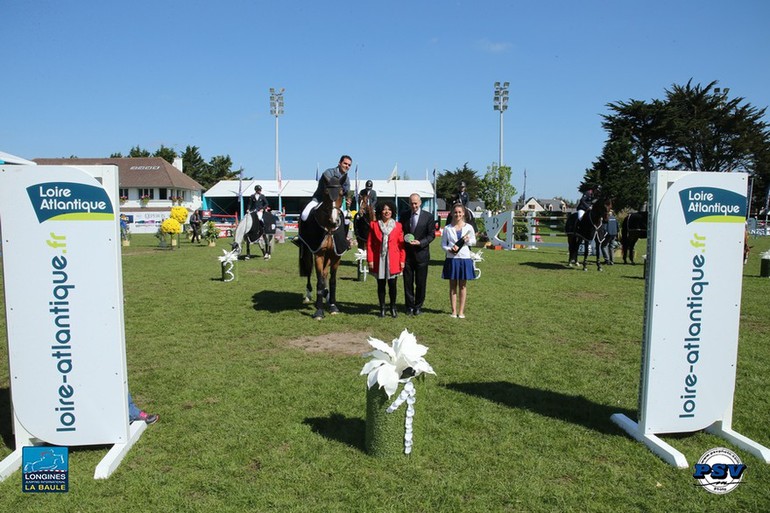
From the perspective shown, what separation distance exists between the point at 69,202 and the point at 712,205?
4.44 meters

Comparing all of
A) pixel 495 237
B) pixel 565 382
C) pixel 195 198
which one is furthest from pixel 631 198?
pixel 565 382

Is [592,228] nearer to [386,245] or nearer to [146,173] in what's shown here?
[386,245]

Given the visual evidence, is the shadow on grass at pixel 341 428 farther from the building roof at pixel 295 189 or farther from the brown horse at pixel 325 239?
the building roof at pixel 295 189

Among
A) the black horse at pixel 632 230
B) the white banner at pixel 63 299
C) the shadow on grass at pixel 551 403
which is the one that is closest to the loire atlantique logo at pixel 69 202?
the white banner at pixel 63 299

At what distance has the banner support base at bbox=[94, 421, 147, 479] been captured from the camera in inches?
134

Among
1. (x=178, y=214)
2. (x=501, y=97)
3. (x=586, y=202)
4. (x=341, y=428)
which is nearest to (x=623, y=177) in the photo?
(x=501, y=97)

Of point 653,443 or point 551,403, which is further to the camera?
point 551,403

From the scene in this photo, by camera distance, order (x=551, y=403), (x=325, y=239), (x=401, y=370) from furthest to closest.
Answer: (x=325, y=239) < (x=551, y=403) < (x=401, y=370)

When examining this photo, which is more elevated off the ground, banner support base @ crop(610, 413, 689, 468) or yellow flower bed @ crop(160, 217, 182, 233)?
yellow flower bed @ crop(160, 217, 182, 233)

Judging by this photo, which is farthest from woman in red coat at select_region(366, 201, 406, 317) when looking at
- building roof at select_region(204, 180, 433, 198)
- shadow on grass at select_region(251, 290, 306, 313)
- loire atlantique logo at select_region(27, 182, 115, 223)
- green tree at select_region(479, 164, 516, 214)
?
building roof at select_region(204, 180, 433, 198)

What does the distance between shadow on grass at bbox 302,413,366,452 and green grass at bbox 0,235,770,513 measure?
2cm

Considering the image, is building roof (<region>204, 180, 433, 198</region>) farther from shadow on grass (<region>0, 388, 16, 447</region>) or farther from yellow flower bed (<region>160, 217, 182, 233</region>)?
shadow on grass (<region>0, 388, 16, 447</region>)

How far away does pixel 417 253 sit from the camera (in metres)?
8.43

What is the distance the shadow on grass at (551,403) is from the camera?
436cm
